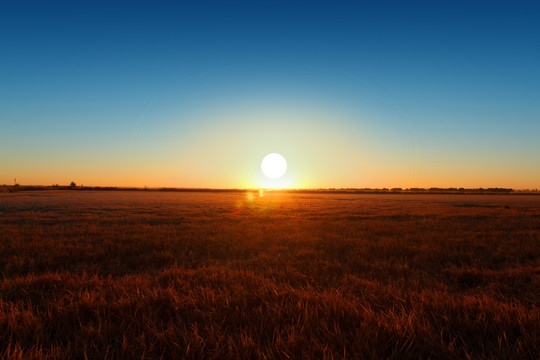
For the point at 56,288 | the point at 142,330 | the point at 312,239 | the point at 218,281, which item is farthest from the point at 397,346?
the point at 312,239

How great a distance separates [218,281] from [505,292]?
466 cm

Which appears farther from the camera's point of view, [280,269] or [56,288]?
[280,269]

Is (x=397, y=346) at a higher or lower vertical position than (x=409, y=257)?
higher

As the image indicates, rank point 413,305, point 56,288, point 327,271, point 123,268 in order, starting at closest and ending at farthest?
1. point 413,305
2. point 56,288
3. point 327,271
4. point 123,268

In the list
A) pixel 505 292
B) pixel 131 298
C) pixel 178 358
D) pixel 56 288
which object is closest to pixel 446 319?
pixel 505 292

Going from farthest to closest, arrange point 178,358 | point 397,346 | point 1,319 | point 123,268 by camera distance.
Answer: point 123,268 < point 1,319 < point 397,346 < point 178,358

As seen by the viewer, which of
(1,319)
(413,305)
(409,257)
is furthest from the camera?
(409,257)

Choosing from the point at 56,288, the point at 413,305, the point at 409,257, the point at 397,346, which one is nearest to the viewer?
the point at 397,346

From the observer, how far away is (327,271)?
5160 mm

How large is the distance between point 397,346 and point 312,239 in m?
6.70

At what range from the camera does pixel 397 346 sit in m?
2.27

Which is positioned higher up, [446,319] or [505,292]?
[446,319]

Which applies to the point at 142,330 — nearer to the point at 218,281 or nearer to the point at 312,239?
the point at 218,281

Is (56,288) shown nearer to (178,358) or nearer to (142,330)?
(142,330)
